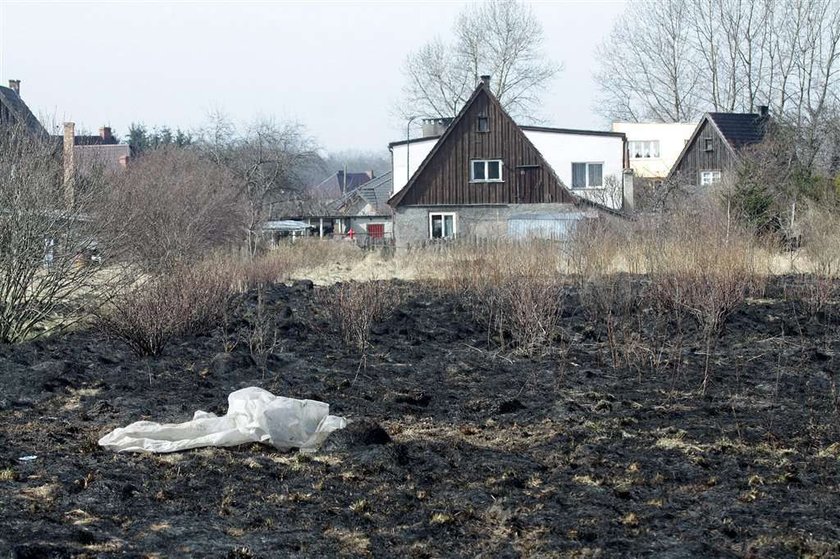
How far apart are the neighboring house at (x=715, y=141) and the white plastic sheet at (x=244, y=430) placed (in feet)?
135

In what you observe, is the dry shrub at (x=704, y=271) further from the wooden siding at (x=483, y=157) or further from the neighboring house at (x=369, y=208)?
the neighboring house at (x=369, y=208)

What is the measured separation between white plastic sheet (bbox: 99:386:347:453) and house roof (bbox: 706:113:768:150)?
136 ft

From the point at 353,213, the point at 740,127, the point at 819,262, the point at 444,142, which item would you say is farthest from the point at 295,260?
the point at 353,213

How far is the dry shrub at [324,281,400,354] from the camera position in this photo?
12.2 metres

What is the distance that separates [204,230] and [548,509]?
1990 centimetres

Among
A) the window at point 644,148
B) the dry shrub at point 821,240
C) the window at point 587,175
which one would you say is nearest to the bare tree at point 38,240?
the dry shrub at point 821,240

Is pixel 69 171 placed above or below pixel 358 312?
above

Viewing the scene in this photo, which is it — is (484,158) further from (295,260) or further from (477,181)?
(295,260)

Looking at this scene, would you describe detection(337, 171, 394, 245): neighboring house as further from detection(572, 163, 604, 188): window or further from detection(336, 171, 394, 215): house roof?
detection(572, 163, 604, 188): window

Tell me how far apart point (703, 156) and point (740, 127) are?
202 cm

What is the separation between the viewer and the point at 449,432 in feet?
26.4

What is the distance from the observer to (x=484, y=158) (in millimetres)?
38156

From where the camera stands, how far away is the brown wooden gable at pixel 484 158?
37844mm

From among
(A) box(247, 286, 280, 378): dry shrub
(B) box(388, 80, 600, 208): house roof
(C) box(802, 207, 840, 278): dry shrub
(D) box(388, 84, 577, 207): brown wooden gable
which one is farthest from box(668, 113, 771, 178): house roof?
(A) box(247, 286, 280, 378): dry shrub
